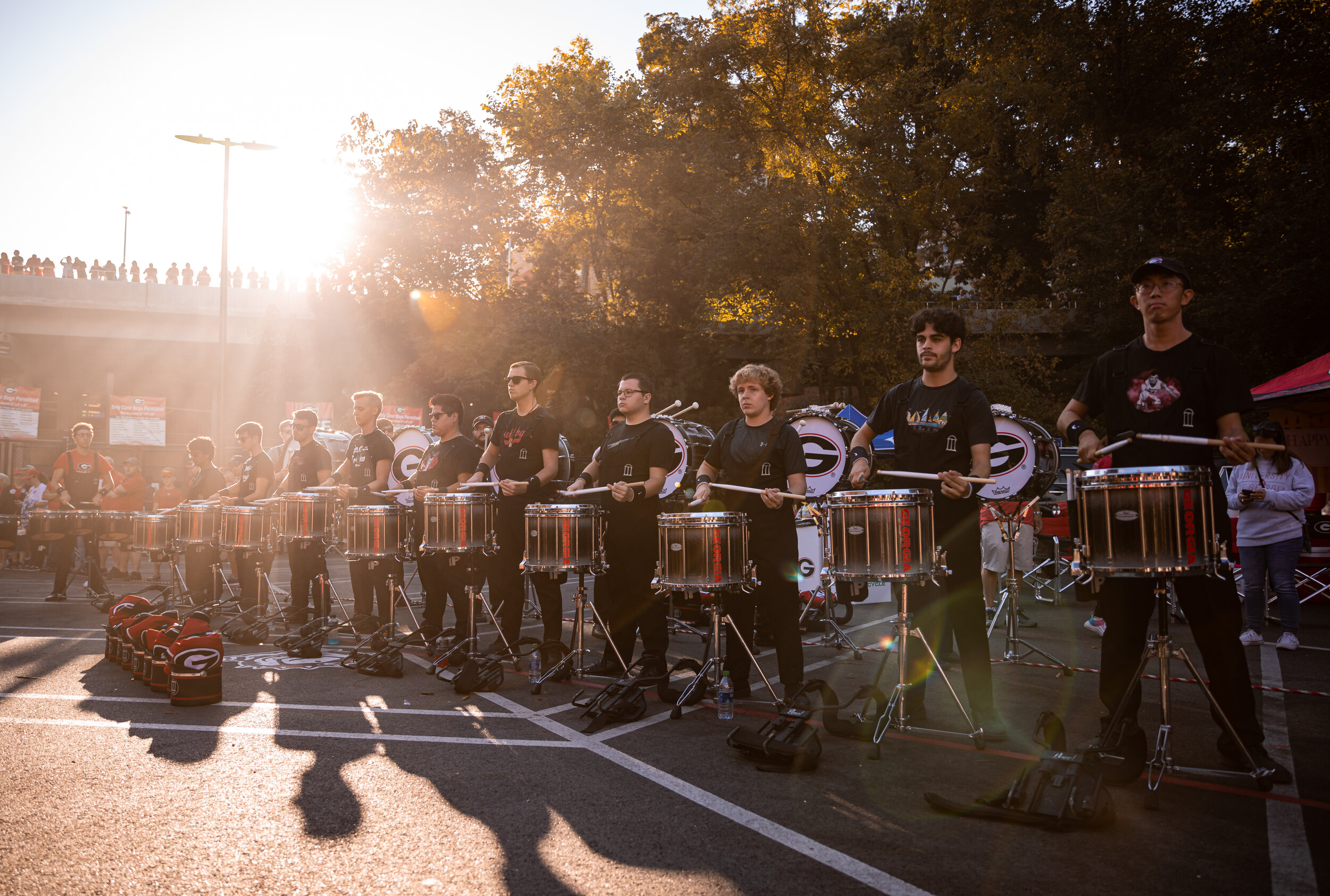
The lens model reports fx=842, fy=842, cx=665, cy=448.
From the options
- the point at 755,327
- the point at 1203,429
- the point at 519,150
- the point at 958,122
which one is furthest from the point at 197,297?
the point at 1203,429

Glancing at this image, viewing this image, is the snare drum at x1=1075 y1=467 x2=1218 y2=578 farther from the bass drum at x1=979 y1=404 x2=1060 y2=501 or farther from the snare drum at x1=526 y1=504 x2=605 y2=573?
the bass drum at x1=979 y1=404 x2=1060 y2=501

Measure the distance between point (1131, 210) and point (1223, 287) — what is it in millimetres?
3081

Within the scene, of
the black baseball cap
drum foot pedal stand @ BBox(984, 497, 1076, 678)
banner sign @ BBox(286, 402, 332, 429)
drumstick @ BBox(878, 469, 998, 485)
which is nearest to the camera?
the black baseball cap

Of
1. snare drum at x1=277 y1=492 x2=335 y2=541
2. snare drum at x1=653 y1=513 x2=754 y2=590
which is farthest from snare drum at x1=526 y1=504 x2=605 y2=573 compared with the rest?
snare drum at x1=277 y1=492 x2=335 y2=541

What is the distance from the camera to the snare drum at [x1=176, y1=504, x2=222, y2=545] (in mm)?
9188

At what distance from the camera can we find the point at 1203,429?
4.20 meters

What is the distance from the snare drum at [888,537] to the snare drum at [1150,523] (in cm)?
81

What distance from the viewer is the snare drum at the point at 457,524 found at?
270 inches

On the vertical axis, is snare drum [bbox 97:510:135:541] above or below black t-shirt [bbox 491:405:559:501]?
below

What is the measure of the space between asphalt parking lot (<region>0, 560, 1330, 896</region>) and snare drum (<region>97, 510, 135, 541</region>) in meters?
7.03

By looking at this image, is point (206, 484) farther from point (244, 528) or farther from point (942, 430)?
point (942, 430)

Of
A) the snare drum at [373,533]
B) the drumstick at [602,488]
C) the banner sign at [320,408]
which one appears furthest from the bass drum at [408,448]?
the banner sign at [320,408]

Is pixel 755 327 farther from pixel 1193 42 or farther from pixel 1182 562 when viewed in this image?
pixel 1182 562

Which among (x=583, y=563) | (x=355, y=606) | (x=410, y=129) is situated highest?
(x=410, y=129)
